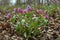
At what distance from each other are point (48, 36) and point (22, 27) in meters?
0.50

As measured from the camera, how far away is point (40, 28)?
3656 mm

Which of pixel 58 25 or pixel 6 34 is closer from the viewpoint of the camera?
pixel 6 34

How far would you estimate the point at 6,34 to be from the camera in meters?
3.53

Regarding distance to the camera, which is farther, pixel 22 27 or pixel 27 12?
pixel 27 12

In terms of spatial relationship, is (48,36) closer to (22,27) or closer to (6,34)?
(22,27)

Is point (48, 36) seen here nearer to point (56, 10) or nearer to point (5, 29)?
point (5, 29)

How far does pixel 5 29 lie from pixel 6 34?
20cm

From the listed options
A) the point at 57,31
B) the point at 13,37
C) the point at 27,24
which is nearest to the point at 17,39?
the point at 13,37

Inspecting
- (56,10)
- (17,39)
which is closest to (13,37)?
(17,39)

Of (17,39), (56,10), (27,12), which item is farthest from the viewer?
(56,10)

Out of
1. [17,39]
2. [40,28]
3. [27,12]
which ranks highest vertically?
[27,12]

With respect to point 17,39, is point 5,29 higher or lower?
higher

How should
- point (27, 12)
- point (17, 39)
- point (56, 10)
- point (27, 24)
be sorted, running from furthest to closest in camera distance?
point (56, 10), point (27, 12), point (27, 24), point (17, 39)

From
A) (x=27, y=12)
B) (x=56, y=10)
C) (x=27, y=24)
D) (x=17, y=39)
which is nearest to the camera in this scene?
(x=17, y=39)
